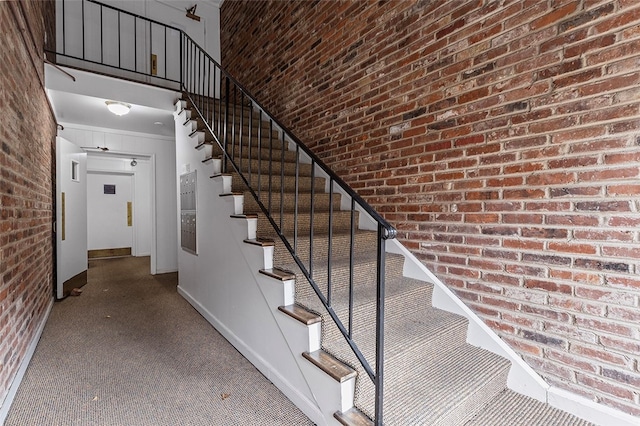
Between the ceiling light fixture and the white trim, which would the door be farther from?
the white trim

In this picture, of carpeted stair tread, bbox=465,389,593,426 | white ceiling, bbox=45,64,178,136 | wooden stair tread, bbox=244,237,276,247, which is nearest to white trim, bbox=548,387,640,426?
carpeted stair tread, bbox=465,389,593,426

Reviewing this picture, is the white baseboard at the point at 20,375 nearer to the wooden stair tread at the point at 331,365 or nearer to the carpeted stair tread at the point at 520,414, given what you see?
the wooden stair tread at the point at 331,365

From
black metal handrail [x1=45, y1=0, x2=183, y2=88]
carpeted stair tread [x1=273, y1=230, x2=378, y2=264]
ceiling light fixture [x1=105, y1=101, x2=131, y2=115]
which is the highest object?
black metal handrail [x1=45, y1=0, x2=183, y2=88]

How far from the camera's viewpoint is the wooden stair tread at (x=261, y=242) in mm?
2076

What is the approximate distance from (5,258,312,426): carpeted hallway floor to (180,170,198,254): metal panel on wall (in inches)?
29.8

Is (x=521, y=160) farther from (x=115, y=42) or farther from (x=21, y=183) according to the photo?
(x=115, y=42)

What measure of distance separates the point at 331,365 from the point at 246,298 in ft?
3.29

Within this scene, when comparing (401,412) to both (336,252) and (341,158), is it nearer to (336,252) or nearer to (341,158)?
(336,252)

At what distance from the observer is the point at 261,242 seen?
2113 mm

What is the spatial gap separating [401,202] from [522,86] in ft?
3.36

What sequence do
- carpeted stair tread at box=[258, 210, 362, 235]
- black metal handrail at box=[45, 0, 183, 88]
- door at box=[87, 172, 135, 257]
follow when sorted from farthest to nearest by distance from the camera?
1. door at box=[87, 172, 135, 257]
2. black metal handrail at box=[45, 0, 183, 88]
3. carpeted stair tread at box=[258, 210, 362, 235]

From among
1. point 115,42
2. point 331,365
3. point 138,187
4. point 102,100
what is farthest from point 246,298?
point 138,187

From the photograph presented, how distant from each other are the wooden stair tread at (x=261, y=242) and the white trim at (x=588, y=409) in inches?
69.6

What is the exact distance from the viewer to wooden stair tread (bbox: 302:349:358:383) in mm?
1466
